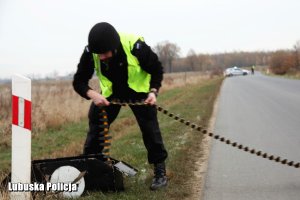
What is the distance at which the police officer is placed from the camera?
4.71 m

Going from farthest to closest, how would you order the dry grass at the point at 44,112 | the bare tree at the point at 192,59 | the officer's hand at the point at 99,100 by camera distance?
the bare tree at the point at 192,59 → the dry grass at the point at 44,112 → the officer's hand at the point at 99,100

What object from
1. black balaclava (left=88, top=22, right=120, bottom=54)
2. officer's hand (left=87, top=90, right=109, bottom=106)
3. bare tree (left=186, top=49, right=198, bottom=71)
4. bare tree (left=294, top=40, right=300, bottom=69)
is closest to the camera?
black balaclava (left=88, top=22, right=120, bottom=54)

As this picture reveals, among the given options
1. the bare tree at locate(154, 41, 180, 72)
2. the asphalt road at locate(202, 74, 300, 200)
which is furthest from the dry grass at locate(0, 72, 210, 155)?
the bare tree at locate(154, 41, 180, 72)

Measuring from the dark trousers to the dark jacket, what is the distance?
0.55 ft

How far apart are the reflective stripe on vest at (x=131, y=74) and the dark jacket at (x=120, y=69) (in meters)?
0.04

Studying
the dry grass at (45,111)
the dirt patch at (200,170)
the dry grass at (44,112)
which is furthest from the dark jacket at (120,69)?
the dry grass at (45,111)

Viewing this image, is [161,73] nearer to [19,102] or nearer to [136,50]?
[136,50]

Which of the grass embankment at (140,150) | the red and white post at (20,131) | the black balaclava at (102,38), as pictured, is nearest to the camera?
the red and white post at (20,131)

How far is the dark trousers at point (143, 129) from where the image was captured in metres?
4.94

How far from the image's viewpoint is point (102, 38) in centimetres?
440

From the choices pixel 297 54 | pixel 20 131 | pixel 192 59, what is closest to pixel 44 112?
pixel 20 131

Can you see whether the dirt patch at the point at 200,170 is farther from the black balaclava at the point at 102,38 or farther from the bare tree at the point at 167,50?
the bare tree at the point at 167,50

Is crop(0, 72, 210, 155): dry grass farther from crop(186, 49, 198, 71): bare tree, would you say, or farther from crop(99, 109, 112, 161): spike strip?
crop(186, 49, 198, 71): bare tree

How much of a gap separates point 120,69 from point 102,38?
484 millimetres
